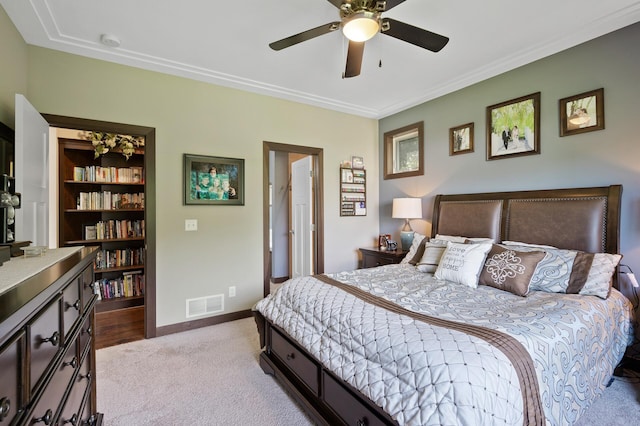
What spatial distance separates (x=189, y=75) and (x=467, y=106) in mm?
3138

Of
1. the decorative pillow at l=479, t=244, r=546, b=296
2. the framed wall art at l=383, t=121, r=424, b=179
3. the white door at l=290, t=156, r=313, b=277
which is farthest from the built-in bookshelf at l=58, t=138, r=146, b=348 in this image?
the decorative pillow at l=479, t=244, r=546, b=296

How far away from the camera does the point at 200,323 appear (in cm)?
330

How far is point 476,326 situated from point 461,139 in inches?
105

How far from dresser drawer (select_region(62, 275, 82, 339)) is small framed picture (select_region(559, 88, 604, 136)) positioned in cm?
368

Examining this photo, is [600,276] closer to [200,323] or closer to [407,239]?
[407,239]

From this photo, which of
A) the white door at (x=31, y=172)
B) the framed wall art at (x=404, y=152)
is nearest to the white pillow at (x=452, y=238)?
the framed wall art at (x=404, y=152)

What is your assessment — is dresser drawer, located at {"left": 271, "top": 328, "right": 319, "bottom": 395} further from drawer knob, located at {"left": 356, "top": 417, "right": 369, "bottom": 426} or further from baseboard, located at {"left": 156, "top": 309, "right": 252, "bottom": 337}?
baseboard, located at {"left": 156, "top": 309, "right": 252, "bottom": 337}

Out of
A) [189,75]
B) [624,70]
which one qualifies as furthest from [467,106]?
[189,75]

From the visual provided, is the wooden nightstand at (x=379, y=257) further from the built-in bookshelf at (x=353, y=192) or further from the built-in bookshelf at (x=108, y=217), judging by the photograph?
the built-in bookshelf at (x=108, y=217)

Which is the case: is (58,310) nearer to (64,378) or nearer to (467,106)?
(64,378)

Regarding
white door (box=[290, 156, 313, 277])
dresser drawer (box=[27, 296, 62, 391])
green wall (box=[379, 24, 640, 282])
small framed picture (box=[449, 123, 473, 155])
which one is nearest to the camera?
dresser drawer (box=[27, 296, 62, 391])

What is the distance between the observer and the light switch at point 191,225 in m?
3.24

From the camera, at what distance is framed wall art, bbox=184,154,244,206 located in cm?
324

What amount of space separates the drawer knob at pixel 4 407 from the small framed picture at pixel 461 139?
12.6 ft
